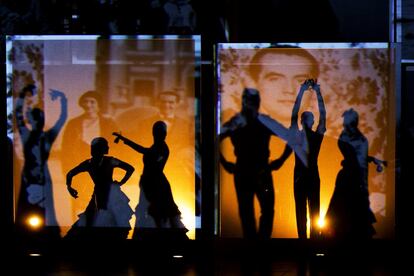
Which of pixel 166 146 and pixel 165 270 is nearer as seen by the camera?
pixel 165 270

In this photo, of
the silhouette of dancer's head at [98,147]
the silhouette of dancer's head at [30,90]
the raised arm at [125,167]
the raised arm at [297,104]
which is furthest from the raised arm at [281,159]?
the silhouette of dancer's head at [30,90]

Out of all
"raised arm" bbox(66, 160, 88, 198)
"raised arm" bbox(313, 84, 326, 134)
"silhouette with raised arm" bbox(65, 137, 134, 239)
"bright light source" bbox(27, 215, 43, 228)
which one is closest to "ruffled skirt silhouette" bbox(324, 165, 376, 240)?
"raised arm" bbox(313, 84, 326, 134)

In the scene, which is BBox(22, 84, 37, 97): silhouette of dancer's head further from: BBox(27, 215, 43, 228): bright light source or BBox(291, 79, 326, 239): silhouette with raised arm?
BBox(291, 79, 326, 239): silhouette with raised arm

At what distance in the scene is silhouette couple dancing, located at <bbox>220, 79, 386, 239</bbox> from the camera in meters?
7.71

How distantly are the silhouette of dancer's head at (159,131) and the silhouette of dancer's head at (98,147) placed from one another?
626mm

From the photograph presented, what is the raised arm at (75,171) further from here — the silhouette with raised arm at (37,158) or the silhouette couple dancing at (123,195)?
the silhouette with raised arm at (37,158)

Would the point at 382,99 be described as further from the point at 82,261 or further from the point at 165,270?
the point at 82,261

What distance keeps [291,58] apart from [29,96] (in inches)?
131

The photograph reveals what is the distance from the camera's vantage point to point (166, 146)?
25.6 feet

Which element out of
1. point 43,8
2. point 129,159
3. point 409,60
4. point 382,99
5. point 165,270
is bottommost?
point 165,270

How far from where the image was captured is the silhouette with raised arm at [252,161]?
7.76 m

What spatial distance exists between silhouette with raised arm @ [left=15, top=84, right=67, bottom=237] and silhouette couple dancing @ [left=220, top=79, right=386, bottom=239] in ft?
7.18

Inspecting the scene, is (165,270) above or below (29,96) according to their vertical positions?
below

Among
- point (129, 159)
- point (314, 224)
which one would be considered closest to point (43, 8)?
point (129, 159)
